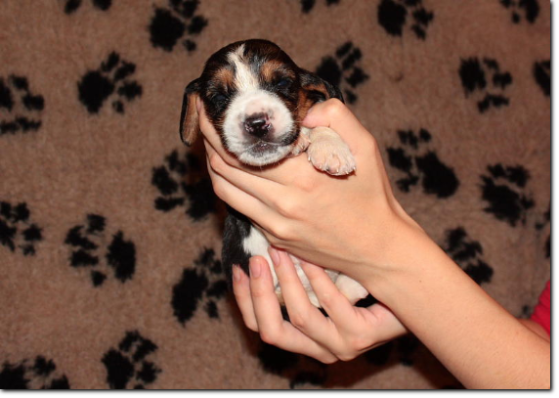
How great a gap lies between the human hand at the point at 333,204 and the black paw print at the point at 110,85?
4.15 feet

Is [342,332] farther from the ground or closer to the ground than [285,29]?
closer to the ground

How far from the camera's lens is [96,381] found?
3.29 metres

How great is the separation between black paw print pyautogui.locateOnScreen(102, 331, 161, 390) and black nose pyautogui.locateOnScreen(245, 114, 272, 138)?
5.61 feet

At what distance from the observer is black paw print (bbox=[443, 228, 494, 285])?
3875 mm

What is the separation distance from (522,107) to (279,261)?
269 centimetres

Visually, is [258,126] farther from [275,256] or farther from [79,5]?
[79,5]

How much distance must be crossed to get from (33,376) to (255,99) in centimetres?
204

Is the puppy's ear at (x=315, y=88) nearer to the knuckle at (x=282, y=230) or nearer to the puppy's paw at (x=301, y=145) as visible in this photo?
the puppy's paw at (x=301, y=145)

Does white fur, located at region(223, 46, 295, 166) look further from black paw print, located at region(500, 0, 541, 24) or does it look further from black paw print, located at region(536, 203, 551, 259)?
black paw print, located at region(500, 0, 541, 24)

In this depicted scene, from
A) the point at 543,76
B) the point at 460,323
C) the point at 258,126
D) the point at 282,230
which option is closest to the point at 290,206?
the point at 282,230

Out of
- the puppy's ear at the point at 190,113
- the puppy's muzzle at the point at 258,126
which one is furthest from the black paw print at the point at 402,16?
the puppy's muzzle at the point at 258,126
